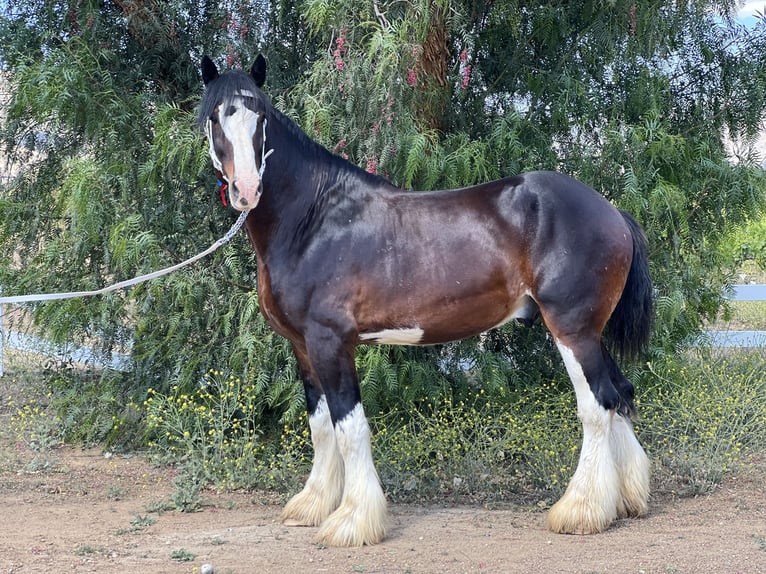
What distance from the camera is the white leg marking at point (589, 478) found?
474cm

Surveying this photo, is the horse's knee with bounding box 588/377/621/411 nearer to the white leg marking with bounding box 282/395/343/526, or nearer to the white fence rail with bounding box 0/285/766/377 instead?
the white leg marking with bounding box 282/395/343/526

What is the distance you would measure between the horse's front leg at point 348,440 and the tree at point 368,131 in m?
1.19

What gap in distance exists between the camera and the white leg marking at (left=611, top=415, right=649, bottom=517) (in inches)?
197

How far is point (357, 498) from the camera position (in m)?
4.65

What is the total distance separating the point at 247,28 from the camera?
21.4 ft

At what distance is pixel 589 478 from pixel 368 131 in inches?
102

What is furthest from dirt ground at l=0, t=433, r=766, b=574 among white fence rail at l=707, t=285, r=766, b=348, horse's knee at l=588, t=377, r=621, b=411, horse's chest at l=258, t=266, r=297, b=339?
white fence rail at l=707, t=285, r=766, b=348

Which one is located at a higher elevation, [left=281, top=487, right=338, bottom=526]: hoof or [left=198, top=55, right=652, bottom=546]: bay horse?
[left=198, top=55, right=652, bottom=546]: bay horse

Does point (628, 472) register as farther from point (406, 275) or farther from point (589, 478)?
point (406, 275)

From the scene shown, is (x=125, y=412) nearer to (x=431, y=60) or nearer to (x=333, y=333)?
(x=333, y=333)

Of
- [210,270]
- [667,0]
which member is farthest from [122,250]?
[667,0]

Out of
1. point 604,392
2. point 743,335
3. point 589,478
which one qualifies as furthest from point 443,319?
point 743,335

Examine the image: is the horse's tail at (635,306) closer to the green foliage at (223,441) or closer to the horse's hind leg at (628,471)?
the horse's hind leg at (628,471)

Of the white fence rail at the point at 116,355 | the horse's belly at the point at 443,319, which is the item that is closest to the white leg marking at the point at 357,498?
the horse's belly at the point at 443,319
